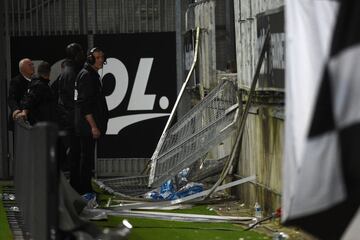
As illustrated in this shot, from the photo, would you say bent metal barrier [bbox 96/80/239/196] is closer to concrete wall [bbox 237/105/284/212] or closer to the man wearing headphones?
concrete wall [bbox 237/105/284/212]

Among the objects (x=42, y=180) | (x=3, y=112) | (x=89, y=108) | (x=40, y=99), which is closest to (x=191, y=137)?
(x=89, y=108)

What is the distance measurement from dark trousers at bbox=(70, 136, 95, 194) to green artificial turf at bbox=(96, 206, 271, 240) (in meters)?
1.47

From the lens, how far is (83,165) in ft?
44.9

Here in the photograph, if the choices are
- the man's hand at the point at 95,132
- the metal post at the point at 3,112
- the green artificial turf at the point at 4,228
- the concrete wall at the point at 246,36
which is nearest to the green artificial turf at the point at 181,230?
the green artificial turf at the point at 4,228

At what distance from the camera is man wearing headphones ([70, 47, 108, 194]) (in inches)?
521

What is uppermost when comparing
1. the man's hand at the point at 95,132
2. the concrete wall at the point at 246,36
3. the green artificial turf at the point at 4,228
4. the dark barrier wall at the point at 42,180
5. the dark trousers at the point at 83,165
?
the concrete wall at the point at 246,36

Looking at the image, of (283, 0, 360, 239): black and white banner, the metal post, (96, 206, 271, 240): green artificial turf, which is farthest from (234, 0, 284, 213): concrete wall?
(283, 0, 360, 239): black and white banner

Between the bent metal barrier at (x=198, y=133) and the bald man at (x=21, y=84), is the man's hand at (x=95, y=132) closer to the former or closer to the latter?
the bent metal barrier at (x=198, y=133)

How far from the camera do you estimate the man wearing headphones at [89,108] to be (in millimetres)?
13242

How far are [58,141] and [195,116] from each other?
338 inches

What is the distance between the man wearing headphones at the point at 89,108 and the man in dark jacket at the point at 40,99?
72 cm

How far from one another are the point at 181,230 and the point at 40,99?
3.54 metres

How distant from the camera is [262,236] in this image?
35.0 ft

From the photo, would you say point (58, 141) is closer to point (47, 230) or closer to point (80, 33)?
point (47, 230)
